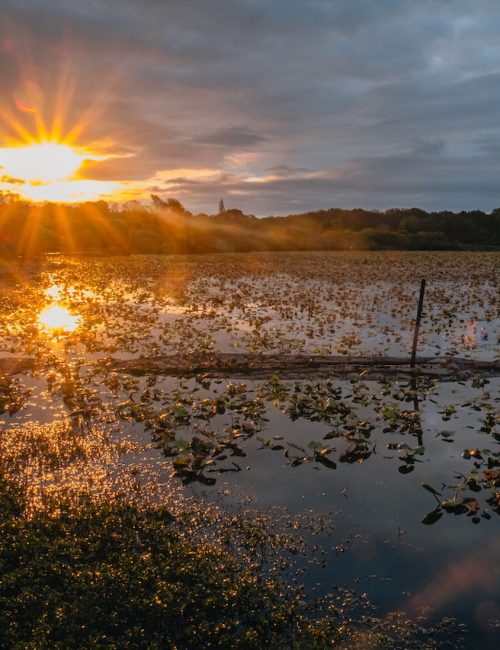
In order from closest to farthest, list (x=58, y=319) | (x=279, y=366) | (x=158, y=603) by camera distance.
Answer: (x=158, y=603)
(x=279, y=366)
(x=58, y=319)

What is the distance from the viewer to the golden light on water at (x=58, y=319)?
22983 millimetres

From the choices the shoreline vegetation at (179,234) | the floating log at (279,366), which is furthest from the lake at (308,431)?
the shoreline vegetation at (179,234)

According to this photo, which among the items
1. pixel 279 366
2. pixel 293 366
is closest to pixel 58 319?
pixel 279 366

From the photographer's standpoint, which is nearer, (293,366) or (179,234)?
(293,366)

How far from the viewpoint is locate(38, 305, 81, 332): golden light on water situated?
23.0 metres

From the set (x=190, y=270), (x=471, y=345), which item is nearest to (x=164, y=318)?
(x=471, y=345)

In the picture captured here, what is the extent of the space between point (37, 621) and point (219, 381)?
9.71 metres

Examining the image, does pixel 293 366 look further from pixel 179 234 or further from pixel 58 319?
pixel 179 234

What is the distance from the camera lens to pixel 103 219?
317 feet

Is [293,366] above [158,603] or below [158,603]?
above

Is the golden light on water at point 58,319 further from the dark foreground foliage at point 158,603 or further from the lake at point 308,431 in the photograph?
the dark foreground foliage at point 158,603

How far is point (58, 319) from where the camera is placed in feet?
83.2

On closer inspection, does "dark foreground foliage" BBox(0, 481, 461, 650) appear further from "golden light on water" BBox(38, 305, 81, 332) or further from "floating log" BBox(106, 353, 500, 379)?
"golden light on water" BBox(38, 305, 81, 332)

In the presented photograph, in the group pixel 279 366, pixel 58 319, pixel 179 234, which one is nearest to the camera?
pixel 279 366
